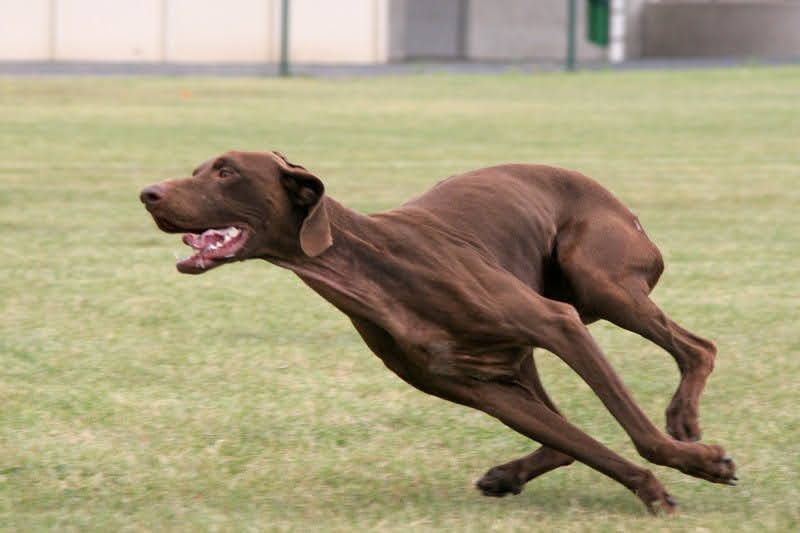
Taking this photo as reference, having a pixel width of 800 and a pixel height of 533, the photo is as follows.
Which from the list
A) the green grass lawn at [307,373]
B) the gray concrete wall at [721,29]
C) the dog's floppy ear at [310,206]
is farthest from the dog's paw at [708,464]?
the gray concrete wall at [721,29]

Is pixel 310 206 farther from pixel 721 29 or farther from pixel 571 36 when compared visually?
pixel 721 29

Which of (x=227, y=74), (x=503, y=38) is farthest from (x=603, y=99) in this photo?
(x=503, y=38)

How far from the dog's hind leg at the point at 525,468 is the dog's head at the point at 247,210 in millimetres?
828

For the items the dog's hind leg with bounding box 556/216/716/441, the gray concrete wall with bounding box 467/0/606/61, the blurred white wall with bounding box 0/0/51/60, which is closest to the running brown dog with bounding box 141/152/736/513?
the dog's hind leg with bounding box 556/216/716/441

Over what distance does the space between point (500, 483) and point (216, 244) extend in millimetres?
1162

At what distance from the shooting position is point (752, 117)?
2192 centimetres

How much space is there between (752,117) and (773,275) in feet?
39.9

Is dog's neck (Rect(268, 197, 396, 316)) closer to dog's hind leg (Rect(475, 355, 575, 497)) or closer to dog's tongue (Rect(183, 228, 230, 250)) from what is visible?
dog's tongue (Rect(183, 228, 230, 250))

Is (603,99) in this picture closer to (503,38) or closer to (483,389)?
(503,38)

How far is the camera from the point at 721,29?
39719 mm

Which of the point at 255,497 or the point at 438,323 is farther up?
the point at 438,323

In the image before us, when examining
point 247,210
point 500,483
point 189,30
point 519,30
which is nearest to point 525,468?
point 500,483

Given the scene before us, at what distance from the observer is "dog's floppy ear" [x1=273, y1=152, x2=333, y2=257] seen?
504 cm

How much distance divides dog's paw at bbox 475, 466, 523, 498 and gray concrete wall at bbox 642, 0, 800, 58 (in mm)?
34499
